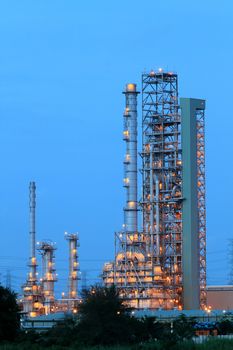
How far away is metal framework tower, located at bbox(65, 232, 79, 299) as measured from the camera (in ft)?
350

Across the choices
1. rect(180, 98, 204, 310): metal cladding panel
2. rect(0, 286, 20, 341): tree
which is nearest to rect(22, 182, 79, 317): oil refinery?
rect(180, 98, 204, 310): metal cladding panel

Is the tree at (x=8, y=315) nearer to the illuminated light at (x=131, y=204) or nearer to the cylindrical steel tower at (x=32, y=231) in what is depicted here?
the illuminated light at (x=131, y=204)

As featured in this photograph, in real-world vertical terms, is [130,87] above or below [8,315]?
above

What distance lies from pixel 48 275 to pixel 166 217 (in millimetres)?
17540

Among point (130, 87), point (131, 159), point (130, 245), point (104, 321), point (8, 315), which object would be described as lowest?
point (104, 321)

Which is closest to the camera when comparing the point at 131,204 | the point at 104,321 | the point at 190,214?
the point at 104,321

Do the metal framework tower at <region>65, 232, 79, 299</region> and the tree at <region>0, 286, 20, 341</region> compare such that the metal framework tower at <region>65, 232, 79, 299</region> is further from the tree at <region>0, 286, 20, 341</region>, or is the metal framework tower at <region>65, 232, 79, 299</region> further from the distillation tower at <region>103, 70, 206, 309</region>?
the tree at <region>0, 286, 20, 341</region>

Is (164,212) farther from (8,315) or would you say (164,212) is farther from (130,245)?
(8,315)

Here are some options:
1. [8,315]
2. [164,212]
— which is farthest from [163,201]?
[8,315]

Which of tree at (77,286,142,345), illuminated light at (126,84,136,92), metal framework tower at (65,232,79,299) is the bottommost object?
tree at (77,286,142,345)

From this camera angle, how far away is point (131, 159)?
9575 cm

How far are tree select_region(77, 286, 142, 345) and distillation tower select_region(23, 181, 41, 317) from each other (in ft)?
152

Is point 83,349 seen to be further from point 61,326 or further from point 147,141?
point 147,141

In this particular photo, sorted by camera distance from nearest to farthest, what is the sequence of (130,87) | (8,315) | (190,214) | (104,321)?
(104,321), (8,315), (190,214), (130,87)
